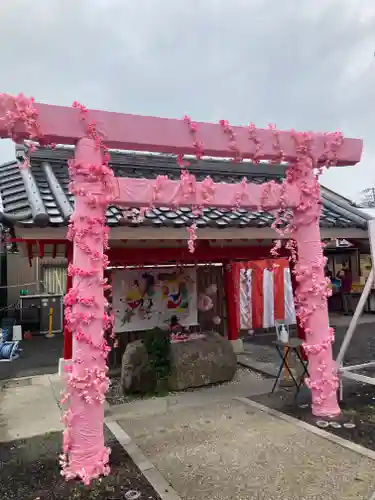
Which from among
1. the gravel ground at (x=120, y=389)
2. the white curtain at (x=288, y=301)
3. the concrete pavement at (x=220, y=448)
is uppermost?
the white curtain at (x=288, y=301)

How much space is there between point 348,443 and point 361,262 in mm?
15777

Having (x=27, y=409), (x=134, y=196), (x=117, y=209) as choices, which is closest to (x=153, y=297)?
(x=117, y=209)

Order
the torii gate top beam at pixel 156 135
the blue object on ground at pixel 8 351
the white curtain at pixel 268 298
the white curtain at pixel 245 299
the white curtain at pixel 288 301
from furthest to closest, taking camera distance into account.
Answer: the white curtain at pixel 288 301 < the white curtain at pixel 268 298 < the white curtain at pixel 245 299 < the blue object on ground at pixel 8 351 < the torii gate top beam at pixel 156 135

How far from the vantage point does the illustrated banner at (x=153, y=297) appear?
321 inches

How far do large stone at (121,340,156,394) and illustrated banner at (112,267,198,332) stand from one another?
139 centimetres

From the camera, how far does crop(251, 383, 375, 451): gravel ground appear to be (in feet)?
14.8

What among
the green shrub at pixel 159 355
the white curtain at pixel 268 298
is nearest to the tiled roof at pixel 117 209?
the green shrub at pixel 159 355

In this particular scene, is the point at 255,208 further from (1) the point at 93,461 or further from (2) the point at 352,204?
(2) the point at 352,204

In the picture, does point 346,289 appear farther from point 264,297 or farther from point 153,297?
point 153,297

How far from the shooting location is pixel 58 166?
734 cm

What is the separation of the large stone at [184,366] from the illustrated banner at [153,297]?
1210 millimetres

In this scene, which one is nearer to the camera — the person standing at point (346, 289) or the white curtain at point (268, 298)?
the white curtain at point (268, 298)

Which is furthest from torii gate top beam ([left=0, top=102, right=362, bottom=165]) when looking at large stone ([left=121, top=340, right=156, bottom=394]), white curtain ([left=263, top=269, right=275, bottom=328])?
white curtain ([left=263, top=269, right=275, bottom=328])

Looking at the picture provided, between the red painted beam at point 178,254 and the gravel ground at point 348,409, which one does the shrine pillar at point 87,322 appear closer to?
the gravel ground at point 348,409
